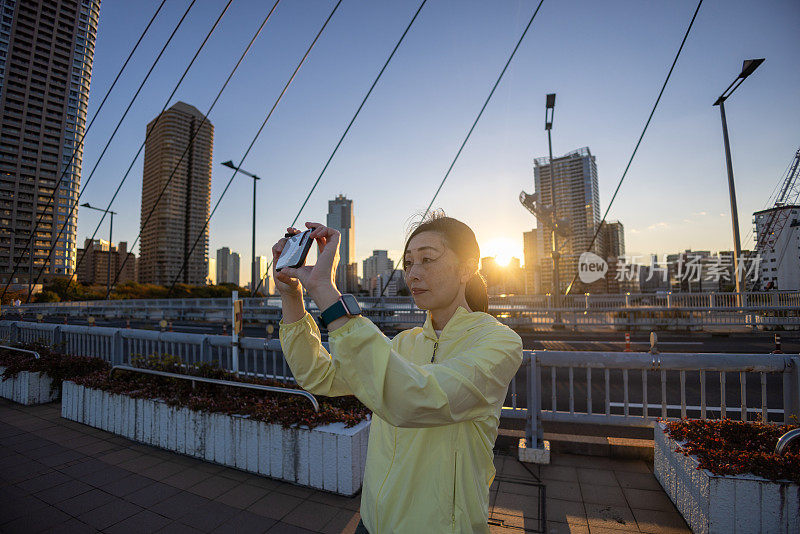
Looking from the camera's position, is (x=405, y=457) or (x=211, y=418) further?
(x=211, y=418)

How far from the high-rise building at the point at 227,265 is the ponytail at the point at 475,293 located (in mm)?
159068

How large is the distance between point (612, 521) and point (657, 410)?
393 centimetres

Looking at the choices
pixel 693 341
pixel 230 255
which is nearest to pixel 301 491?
pixel 693 341

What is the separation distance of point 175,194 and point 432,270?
122676 millimetres

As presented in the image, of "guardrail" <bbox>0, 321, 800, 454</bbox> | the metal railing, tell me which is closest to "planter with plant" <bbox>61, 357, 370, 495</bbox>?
"guardrail" <bbox>0, 321, 800, 454</bbox>

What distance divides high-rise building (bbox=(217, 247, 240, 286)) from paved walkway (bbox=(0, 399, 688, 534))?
509 ft

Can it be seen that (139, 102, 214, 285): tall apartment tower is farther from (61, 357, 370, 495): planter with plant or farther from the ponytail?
the ponytail

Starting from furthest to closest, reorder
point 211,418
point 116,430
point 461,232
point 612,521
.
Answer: point 116,430, point 211,418, point 612,521, point 461,232

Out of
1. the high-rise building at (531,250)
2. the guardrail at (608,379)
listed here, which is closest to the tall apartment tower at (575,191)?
the high-rise building at (531,250)

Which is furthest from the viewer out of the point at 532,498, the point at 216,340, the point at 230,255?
the point at 230,255

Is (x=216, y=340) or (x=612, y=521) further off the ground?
(x=216, y=340)

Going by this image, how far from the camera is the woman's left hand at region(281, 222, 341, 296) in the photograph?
1036 millimetres

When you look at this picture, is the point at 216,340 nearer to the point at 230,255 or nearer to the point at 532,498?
the point at 532,498

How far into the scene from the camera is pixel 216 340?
6008mm
